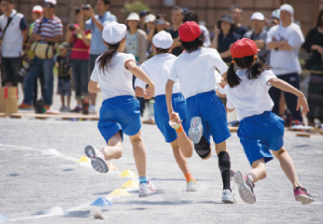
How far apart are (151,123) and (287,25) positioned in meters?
3.23

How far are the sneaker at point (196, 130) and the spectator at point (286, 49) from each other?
5.71 metres

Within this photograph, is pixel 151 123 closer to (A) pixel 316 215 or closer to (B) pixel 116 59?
(B) pixel 116 59

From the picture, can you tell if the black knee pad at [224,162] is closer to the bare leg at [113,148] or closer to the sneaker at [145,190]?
the sneaker at [145,190]

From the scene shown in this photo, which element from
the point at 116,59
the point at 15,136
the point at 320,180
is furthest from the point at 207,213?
the point at 15,136

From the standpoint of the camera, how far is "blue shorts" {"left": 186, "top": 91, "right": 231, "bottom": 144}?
6246 mm

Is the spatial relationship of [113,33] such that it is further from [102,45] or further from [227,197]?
[102,45]

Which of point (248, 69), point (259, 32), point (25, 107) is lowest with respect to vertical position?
point (25, 107)

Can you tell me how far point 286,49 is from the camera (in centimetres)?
1166

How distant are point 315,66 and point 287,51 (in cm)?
59

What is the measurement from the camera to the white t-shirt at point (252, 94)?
5.85 m

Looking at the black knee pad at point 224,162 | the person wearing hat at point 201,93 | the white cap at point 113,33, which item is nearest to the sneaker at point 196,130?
the person wearing hat at point 201,93

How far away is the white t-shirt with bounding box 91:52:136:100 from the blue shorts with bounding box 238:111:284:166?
4.33 feet

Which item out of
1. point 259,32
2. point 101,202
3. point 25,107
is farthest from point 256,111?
point 25,107

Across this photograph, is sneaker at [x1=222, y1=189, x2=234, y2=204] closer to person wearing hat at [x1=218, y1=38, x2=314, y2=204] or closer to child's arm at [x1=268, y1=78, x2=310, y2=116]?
person wearing hat at [x1=218, y1=38, x2=314, y2=204]
